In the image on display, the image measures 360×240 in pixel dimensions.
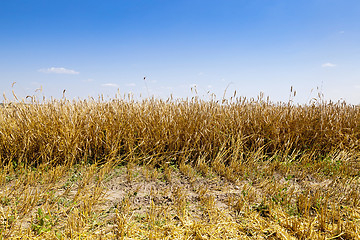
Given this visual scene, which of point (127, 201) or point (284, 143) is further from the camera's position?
point (284, 143)

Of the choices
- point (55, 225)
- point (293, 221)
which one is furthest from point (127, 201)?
point (293, 221)

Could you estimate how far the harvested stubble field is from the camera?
2.32 m

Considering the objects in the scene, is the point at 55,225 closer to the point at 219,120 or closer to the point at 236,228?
the point at 236,228

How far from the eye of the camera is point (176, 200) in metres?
2.71

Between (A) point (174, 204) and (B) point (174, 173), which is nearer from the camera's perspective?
(A) point (174, 204)

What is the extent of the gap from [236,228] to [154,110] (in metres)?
2.53

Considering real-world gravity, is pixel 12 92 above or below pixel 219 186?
above

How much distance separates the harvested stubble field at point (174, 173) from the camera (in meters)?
2.32

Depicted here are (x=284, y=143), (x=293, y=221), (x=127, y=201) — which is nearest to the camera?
(x=293, y=221)

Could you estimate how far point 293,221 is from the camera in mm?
2455

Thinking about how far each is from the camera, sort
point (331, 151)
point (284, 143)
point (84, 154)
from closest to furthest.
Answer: point (84, 154)
point (284, 143)
point (331, 151)

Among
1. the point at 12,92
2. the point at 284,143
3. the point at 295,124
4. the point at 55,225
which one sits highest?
the point at 12,92

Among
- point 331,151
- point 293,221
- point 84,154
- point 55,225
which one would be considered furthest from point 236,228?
point 331,151

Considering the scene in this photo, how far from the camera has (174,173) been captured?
345cm
